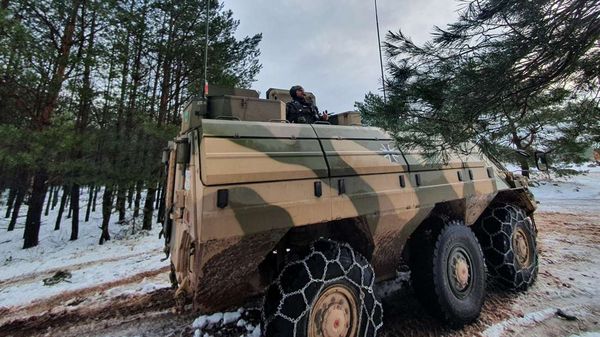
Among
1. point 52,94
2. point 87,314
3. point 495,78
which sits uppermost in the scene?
point 52,94

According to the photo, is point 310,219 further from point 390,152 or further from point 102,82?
point 102,82

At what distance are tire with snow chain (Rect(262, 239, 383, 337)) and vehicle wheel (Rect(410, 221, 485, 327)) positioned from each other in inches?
34.7

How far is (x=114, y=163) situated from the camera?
1010cm

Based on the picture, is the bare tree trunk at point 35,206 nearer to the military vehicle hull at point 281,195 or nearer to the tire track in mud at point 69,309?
the tire track in mud at point 69,309

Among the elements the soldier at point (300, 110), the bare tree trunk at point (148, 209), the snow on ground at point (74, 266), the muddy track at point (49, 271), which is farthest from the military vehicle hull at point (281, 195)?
the bare tree trunk at point (148, 209)

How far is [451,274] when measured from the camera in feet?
11.2

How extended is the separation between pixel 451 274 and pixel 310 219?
205cm

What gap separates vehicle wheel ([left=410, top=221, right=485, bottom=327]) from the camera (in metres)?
3.20

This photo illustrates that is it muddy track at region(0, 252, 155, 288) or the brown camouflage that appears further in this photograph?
muddy track at region(0, 252, 155, 288)

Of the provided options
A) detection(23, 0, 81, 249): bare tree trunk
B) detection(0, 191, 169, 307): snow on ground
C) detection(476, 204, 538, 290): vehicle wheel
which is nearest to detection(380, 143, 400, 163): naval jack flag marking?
detection(476, 204, 538, 290): vehicle wheel

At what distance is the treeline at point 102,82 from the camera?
822cm

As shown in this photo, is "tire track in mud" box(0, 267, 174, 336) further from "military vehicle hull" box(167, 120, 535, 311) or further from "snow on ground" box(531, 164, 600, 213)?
"snow on ground" box(531, 164, 600, 213)

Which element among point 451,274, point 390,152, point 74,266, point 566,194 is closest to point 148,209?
point 74,266

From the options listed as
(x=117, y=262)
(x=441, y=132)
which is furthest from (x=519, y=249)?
(x=117, y=262)
